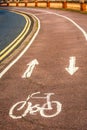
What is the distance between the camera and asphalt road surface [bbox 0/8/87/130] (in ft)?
25.3

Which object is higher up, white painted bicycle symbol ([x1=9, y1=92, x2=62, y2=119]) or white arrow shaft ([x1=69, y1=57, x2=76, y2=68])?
white painted bicycle symbol ([x1=9, y1=92, x2=62, y2=119])

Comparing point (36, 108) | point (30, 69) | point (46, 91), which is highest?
point (36, 108)

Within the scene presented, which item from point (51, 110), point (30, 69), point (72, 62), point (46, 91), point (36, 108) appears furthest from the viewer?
point (72, 62)

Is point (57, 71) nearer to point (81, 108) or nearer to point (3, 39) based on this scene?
point (81, 108)

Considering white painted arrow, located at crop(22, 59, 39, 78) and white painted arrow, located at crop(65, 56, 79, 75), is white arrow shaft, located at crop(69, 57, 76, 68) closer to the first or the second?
white painted arrow, located at crop(65, 56, 79, 75)

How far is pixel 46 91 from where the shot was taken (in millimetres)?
9766

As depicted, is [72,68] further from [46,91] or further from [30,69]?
[46,91]

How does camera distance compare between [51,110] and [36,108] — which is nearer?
[51,110]

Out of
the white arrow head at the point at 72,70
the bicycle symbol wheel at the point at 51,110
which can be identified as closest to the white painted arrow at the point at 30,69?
the white arrow head at the point at 72,70

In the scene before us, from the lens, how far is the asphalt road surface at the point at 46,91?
7.71 metres

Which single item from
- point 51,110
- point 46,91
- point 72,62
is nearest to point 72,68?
point 72,62

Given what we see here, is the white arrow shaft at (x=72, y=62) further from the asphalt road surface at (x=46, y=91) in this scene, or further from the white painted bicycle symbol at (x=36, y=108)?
the white painted bicycle symbol at (x=36, y=108)

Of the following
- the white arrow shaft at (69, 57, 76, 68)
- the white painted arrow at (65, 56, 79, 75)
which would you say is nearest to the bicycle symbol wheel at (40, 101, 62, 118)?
the white painted arrow at (65, 56, 79, 75)

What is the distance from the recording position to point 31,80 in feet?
36.5
